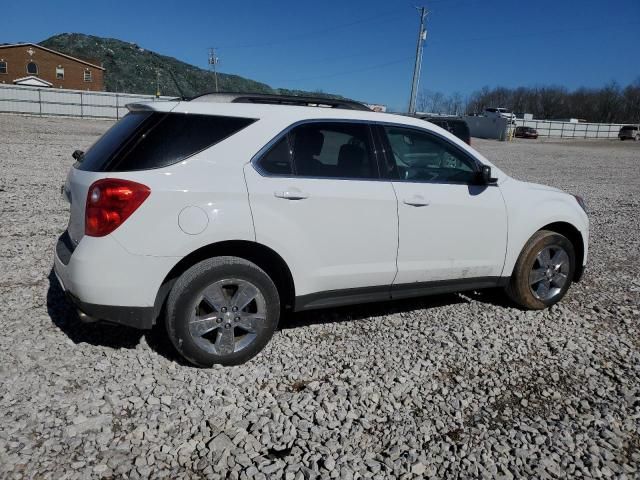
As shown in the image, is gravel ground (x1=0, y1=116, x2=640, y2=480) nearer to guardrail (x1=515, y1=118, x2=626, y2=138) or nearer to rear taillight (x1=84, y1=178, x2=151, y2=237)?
rear taillight (x1=84, y1=178, x2=151, y2=237)

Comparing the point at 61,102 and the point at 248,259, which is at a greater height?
the point at 61,102

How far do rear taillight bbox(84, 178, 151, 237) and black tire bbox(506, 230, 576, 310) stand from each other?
3.29m

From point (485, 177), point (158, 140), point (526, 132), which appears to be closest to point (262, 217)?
point (158, 140)

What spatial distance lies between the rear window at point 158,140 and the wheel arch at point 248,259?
62cm

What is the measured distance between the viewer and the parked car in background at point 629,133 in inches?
2392

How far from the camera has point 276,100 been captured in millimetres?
3750

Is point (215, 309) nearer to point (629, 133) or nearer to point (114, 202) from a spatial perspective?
point (114, 202)

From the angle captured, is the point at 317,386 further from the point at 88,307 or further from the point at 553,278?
the point at 553,278

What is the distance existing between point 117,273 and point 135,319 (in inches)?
12.7

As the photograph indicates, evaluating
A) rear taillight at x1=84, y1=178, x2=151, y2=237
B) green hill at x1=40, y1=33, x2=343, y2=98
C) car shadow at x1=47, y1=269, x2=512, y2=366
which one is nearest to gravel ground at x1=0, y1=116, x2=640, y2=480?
car shadow at x1=47, y1=269, x2=512, y2=366

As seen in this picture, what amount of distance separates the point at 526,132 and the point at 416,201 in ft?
194

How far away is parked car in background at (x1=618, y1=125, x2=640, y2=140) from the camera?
60750mm

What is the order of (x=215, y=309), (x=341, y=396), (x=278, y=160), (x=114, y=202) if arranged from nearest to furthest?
(x=114, y=202) → (x=341, y=396) → (x=215, y=309) → (x=278, y=160)

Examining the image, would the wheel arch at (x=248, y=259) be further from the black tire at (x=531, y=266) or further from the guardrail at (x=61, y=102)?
the guardrail at (x=61, y=102)
